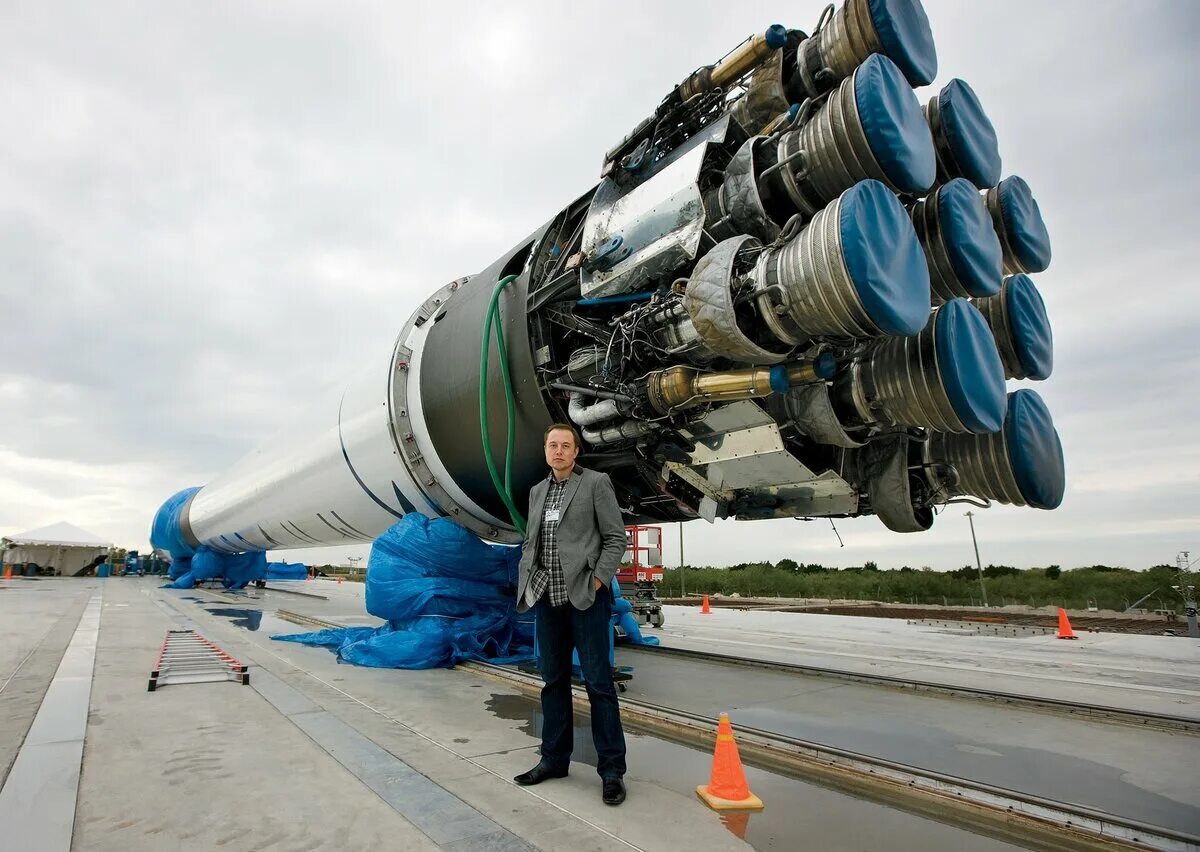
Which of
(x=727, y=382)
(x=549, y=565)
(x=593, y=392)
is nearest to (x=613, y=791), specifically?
(x=549, y=565)

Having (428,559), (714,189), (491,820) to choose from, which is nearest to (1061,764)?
(491,820)

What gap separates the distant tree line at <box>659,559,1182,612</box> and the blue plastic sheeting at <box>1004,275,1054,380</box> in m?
18.5

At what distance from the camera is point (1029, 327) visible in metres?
3.30

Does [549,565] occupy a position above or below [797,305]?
below

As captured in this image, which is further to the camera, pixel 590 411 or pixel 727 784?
pixel 590 411

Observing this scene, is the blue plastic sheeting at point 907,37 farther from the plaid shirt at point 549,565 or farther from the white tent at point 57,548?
the white tent at point 57,548

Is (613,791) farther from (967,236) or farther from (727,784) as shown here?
(967,236)

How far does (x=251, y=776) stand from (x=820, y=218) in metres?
3.04

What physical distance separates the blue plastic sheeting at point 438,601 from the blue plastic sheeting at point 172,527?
15811 mm

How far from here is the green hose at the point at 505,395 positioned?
178 inches

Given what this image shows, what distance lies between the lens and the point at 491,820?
2.03m

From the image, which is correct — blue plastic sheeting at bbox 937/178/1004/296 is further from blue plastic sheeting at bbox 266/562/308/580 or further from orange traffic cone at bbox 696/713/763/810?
blue plastic sheeting at bbox 266/562/308/580

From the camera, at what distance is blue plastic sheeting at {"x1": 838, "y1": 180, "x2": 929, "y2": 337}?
2357mm

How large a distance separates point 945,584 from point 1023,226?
25316 millimetres
